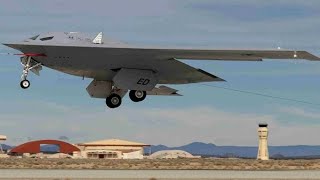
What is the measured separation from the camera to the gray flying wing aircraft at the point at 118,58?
3709cm

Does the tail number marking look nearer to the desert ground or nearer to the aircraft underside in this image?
the aircraft underside

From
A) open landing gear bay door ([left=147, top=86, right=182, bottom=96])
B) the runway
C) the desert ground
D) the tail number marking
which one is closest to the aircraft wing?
the tail number marking

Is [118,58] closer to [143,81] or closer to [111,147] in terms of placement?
[143,81]

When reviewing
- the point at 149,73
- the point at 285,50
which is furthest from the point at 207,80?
the point at 285,50

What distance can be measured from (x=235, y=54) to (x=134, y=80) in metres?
6.54

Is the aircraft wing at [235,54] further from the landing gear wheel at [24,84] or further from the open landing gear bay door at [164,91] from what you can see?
the landing gear wheel at [24,84]

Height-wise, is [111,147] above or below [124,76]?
above

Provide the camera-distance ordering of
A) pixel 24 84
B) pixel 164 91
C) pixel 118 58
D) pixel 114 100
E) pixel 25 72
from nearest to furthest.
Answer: pixel 24 84 < pixel 25 72 < pixel 118 58 < pixel 114 100 < pixel 164 91

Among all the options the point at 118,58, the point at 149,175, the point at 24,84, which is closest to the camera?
the point at 24,84

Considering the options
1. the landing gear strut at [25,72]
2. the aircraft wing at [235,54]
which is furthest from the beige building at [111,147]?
the landing gear strut at [25,72]

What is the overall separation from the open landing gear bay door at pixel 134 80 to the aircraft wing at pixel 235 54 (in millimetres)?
1715

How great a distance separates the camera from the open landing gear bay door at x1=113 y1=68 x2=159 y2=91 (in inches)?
1532

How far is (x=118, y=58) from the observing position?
38750 millimetres

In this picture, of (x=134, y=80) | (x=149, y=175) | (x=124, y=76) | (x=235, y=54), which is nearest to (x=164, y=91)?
(x=134, y=80)
